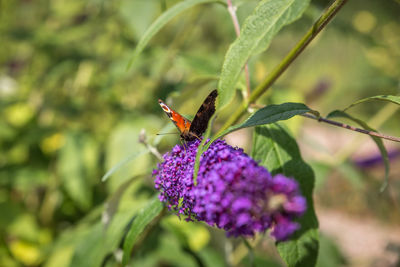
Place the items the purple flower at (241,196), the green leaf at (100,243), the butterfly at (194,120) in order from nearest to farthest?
the purple flower at (241,196) < the butterfly at (194,120) < the green leaf at (100,243)

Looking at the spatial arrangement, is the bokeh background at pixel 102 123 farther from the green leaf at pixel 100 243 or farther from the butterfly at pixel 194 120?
the butterfly at pixel 194 120

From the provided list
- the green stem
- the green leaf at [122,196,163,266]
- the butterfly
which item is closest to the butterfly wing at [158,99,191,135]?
the butterfly

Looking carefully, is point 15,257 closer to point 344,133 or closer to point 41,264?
point 41,264

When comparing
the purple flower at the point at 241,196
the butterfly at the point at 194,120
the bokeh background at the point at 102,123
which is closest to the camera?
the purple flower at the point at 241,196

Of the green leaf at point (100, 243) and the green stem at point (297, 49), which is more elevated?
the green stem at point (297, 49)

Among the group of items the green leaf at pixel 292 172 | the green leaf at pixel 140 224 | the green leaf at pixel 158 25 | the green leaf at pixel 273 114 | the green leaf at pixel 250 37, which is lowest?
the green leaf at pixel 292 172

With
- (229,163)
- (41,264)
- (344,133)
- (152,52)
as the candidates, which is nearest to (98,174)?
(41,264)

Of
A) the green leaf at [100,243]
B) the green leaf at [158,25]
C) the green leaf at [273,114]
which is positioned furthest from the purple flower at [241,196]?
the green leaf at [100,243]

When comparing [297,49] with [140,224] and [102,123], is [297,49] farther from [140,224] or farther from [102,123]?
[102,123]
